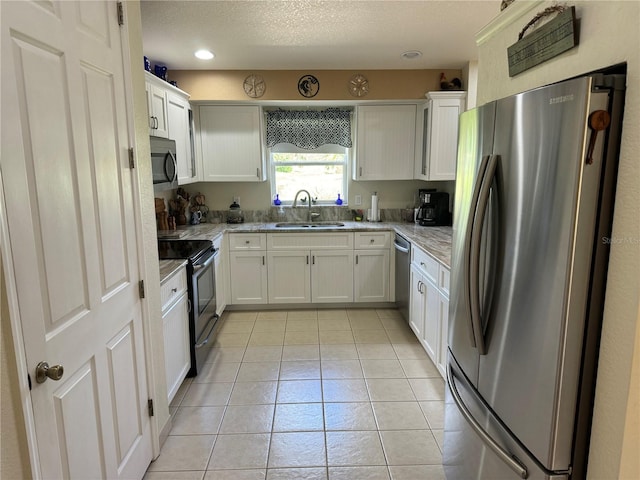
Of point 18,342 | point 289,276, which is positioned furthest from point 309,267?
point 18,342

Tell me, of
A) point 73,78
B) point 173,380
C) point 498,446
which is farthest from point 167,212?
point 498,446

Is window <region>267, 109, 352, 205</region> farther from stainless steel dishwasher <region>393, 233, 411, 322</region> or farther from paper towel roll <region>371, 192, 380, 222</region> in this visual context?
stainless steel dishwasher <region>393, 233, 411, 322</region>

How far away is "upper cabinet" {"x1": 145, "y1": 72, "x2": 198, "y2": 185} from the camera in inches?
122

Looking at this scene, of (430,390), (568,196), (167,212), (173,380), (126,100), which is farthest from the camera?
(167,212)

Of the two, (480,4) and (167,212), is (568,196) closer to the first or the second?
(480,4)

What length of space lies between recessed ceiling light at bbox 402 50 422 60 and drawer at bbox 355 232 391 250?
1.69 m

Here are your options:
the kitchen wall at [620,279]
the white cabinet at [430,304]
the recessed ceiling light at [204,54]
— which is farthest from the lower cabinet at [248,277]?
the kitchen wall at [620,279]

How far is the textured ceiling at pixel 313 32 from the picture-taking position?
259 cm

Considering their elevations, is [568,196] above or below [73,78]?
below

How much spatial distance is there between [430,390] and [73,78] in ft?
8.65

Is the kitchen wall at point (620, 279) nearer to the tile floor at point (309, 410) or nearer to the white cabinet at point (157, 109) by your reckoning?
the tile floor at point (309, 410)

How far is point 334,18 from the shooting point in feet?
9.11

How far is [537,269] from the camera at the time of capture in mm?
1159

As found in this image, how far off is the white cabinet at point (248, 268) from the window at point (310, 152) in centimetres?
83
